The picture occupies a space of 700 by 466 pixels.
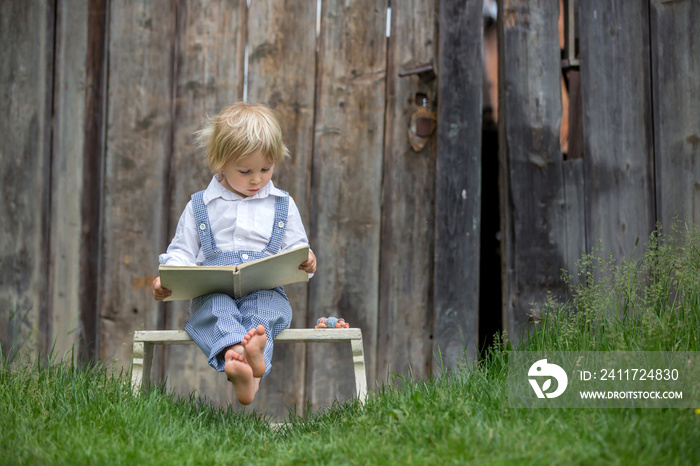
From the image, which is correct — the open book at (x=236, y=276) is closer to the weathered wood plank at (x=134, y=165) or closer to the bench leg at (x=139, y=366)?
the bench leg at (x=139, y=366)

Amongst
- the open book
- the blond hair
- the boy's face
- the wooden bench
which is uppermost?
the blond hair

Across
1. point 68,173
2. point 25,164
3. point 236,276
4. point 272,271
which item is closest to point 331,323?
point 272,271

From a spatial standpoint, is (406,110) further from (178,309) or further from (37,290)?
(37,290)

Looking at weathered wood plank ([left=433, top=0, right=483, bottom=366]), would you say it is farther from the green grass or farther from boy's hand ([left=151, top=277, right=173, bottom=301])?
boy's hand ([left=151, top=277, right=173, bottom=301])

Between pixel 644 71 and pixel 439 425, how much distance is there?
1.96 metres

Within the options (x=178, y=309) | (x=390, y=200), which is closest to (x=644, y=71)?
(x=390, y=200)

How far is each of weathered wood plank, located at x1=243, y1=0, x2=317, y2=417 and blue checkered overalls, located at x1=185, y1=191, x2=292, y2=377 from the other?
0.47m

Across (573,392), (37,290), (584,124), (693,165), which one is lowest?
(573,392)

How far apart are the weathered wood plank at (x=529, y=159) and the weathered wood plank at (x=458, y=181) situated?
0.12 meters

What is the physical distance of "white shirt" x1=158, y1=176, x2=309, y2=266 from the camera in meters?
2.43

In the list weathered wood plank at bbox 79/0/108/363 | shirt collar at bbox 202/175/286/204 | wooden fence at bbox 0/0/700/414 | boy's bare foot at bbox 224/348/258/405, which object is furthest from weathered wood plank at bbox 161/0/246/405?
boy's bare foot at bbox 224/348/258/405

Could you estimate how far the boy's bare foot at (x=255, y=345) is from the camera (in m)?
2.08

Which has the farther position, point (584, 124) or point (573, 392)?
point (584, 124)

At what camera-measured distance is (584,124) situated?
9.41 feet
